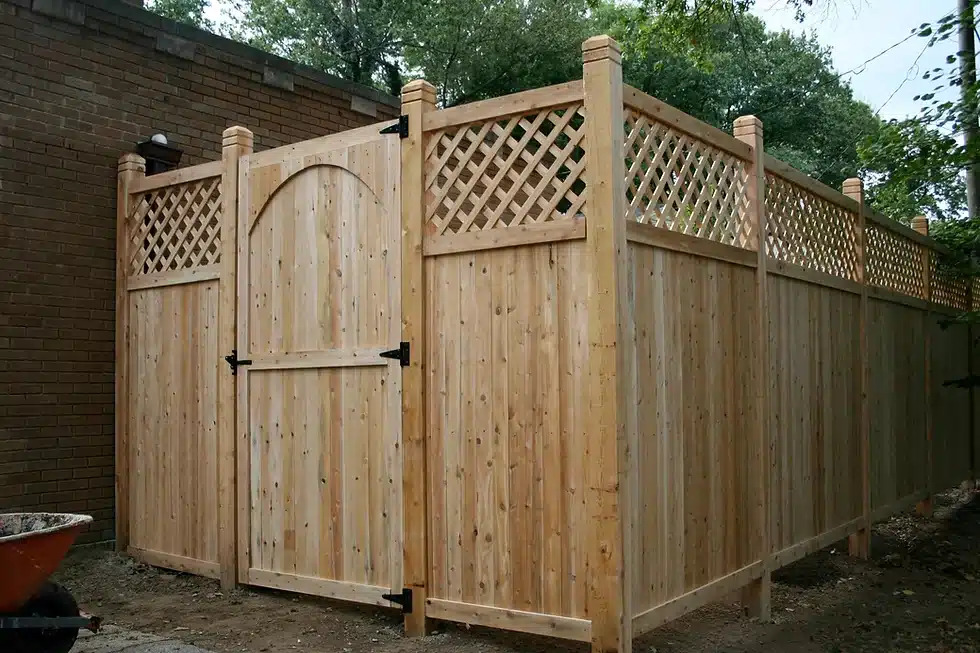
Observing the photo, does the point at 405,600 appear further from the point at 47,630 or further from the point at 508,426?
the point at 47,630

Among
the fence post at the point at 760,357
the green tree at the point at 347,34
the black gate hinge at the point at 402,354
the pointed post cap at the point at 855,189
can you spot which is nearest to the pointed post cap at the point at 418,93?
the black gate hinge at the point at 402,354

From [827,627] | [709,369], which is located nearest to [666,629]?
[827,627]

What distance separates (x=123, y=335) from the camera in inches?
252

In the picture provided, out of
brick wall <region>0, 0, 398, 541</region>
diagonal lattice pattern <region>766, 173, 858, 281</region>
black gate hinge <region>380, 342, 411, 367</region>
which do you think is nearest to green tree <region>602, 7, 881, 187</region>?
diagonal lattice pattern <region>766, 173, 858, 281</region>

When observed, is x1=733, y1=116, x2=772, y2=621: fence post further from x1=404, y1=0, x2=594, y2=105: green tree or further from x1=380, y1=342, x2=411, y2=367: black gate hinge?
x1=404, y1=0, x2=594, y2=105: green tree

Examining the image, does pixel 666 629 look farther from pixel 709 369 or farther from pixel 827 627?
pixel 709 369

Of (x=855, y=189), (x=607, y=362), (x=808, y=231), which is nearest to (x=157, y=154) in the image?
(x=607, y=362)

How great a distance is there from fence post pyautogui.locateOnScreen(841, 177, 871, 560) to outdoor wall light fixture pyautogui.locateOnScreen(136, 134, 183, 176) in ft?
16.2

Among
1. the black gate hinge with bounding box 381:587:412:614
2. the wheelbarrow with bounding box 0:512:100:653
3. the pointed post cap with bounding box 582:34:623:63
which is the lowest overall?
the black gate hinge with bounding box 381:587:412:614

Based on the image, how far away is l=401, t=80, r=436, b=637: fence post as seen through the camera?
4.60 m

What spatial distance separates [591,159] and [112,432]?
13.7 feet

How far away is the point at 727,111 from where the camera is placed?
22.8 metres

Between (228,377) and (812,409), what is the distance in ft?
12.2

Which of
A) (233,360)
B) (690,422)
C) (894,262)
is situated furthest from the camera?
(894,262)
